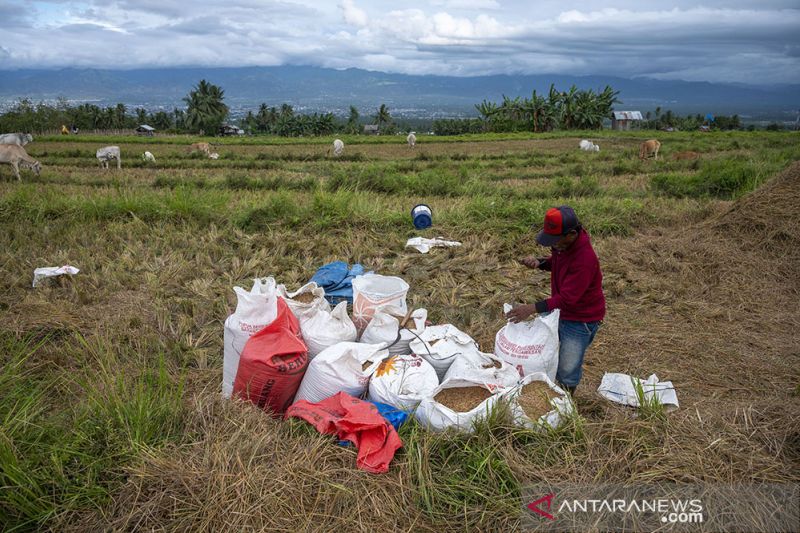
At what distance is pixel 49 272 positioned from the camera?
5016 millimetres

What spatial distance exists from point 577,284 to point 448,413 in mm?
1116

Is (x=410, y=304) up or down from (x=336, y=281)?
down

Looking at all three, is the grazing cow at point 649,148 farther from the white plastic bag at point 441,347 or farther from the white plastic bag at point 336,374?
the white plastic bag at point 336,374

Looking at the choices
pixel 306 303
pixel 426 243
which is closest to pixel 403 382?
pixel 306 303

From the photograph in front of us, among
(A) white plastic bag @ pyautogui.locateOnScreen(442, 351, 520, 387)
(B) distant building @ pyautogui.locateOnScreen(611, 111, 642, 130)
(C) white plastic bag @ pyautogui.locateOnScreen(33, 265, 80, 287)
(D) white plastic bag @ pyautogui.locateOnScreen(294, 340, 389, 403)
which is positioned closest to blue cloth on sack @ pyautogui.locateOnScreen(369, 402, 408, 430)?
(D) white plastic bag @ pyautogui.locateOnScreen(294, 340, 389, 403)

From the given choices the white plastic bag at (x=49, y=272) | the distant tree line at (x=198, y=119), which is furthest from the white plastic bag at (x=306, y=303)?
the distant tree line at (x=198, y=119)

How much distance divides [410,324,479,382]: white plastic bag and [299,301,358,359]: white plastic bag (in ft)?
1.48

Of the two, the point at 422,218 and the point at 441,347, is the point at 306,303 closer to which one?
the point at 441,347

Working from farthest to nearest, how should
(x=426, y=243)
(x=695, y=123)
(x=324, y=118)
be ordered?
(x=695, y=123)
(x=324, y=118)
(x=426, y=243)

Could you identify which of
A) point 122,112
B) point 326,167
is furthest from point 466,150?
point 122,112

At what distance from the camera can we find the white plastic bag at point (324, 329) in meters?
3.06

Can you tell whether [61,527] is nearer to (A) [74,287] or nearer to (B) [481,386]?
(B) [481,386]

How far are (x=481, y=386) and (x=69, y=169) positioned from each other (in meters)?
16.7

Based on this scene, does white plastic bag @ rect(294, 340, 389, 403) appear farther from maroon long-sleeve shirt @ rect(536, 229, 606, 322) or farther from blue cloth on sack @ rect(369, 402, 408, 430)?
maroon long-sleeve shirt @ rect(536, 229, 606, 322)
